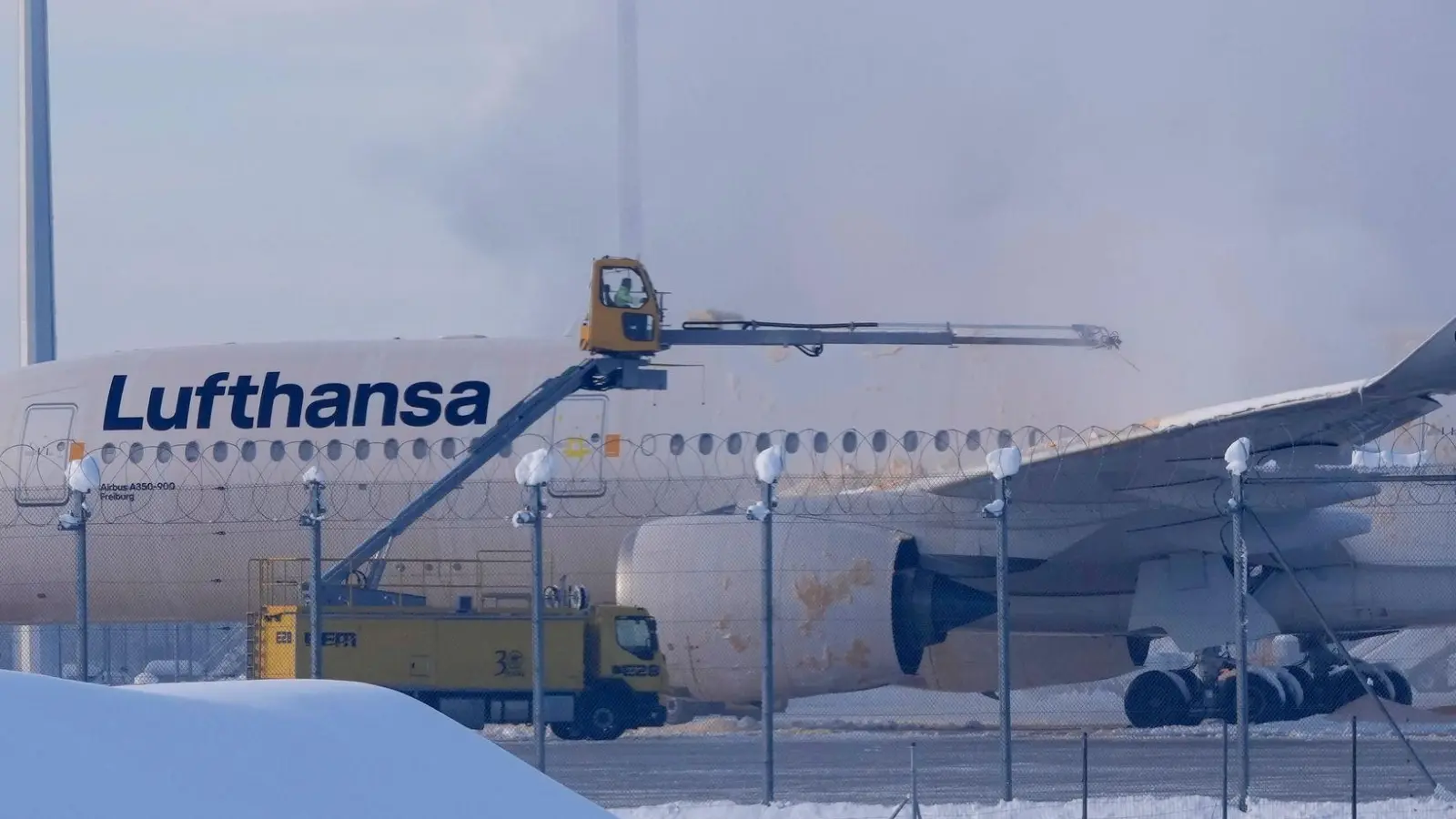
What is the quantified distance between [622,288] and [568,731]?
13.8 ft

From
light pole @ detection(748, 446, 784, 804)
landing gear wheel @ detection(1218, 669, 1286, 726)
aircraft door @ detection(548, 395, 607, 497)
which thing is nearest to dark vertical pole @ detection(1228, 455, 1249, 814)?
light pole @ detection(748, 446, 784, 804)

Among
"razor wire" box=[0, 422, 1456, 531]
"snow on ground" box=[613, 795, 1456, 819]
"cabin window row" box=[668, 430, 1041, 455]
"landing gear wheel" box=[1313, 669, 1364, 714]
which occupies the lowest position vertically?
"landing gear wheel" box=[1313, 669, 1364, 714]

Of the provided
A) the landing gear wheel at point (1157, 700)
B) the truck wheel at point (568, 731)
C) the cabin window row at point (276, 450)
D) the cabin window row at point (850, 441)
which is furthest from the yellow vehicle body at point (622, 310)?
the landing gear wheel at point (1157, 700)

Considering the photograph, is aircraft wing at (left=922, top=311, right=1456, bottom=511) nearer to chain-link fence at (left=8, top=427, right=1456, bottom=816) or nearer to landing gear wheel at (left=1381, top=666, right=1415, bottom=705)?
chain-link fence at (left=8, top=427, right=1456, bottom=816)

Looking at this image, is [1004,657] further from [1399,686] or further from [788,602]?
[1399,686]

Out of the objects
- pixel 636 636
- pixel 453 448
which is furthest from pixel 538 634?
pixel 453 448

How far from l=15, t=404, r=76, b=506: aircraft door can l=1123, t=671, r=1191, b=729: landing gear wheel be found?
11.2 metres

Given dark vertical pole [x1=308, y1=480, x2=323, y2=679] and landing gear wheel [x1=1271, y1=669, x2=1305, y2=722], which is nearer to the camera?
dark vertical pole [x1=308, y1=480, x2=323, y2=679]

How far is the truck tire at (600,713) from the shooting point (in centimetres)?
1820

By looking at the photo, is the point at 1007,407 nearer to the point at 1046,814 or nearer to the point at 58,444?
the point at 1046,814

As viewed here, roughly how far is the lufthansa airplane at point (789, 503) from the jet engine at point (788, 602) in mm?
26

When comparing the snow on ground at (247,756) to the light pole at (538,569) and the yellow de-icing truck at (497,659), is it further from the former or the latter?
the yellow de-icing truck at (497,659)

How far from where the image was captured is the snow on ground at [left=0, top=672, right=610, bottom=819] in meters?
4.18

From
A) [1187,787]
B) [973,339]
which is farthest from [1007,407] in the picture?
[1187,787]
